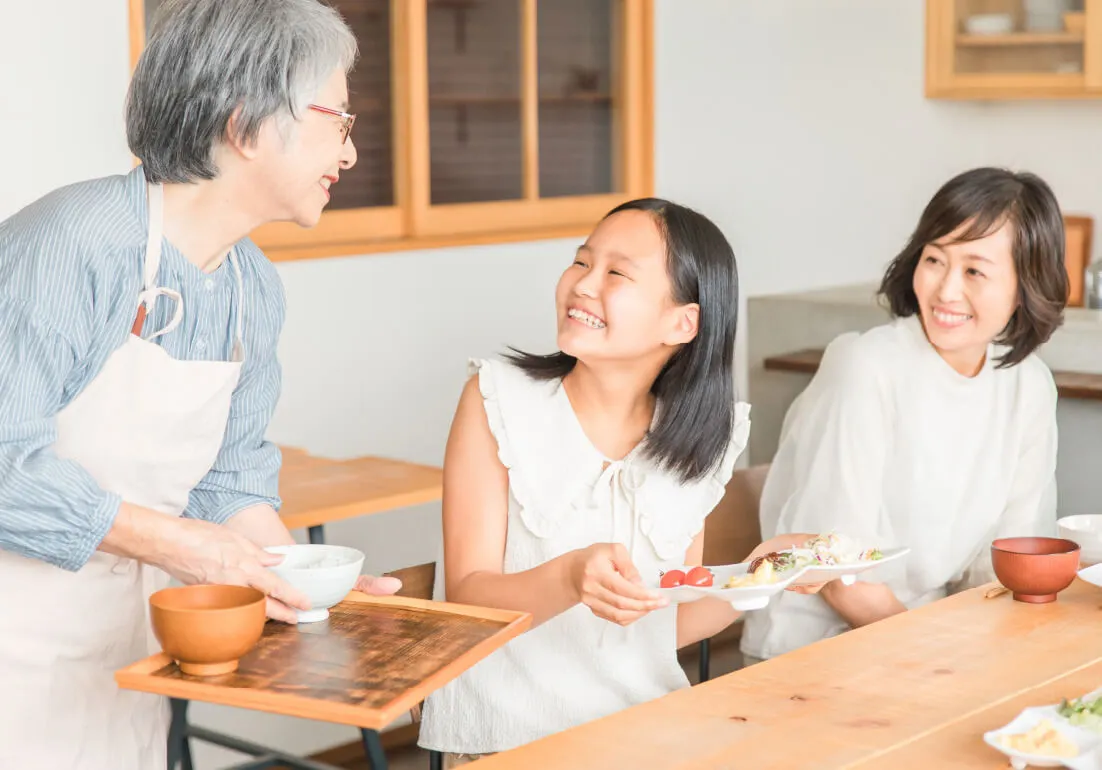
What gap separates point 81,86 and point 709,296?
1.51 meters

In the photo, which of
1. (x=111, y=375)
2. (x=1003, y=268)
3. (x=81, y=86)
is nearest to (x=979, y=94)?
(x=1003, y=268)

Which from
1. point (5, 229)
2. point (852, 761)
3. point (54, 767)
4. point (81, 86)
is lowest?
point (54, 767)

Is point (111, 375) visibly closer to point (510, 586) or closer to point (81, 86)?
point (510, 586)

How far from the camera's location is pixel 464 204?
375 centimetres

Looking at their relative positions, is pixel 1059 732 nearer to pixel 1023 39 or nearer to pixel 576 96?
pixel 576 96

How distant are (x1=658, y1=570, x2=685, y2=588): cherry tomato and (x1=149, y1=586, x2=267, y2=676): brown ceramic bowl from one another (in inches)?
19.4

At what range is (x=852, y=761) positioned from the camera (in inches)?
55.4

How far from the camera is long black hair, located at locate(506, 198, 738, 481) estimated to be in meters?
2.02

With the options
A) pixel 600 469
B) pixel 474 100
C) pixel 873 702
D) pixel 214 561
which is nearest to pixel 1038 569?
pixel 873 702

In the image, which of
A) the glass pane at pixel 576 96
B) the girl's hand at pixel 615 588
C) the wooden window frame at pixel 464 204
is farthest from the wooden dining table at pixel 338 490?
the glass pane at pixel 576 96

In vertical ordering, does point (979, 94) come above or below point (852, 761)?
above

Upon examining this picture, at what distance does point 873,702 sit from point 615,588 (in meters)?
0.30

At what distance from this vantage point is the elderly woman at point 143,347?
1.55 metres

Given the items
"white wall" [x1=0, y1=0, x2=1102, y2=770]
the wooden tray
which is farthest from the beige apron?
"white wall" [x1=0, y1=0, x2=1102, y2=770]
